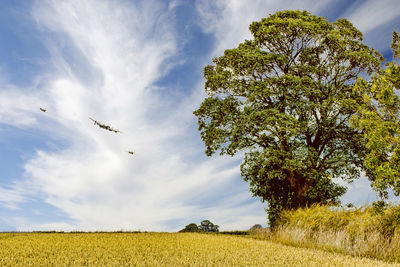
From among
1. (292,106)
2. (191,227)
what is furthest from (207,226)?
(292,106)

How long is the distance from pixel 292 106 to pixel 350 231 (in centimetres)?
848

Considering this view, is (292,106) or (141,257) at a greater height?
(292,106)

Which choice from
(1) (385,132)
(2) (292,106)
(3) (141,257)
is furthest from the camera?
(2) (292,106)

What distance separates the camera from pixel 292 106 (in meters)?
18.9

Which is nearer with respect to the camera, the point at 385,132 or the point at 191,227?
the point at 385,132

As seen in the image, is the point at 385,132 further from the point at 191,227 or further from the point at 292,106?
the point at 191,227

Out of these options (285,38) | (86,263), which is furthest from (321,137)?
(86,263)

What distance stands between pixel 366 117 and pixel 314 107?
20.4 feet

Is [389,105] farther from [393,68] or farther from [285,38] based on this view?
[285,38]

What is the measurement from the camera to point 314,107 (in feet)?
60.8

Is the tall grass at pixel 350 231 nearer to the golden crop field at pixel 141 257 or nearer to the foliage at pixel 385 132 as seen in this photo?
the foliage at pixel 385 132

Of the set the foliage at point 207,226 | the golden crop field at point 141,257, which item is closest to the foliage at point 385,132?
the golden crop field at point 141,257

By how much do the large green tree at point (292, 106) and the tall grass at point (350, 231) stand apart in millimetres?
3631

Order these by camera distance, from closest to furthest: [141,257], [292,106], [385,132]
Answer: [141,257] → [385,132] → [292,106]
